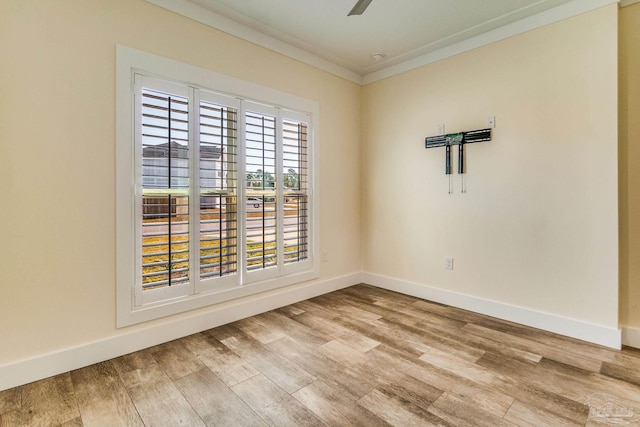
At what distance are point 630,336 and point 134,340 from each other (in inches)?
148

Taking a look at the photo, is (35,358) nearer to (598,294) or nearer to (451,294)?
(451,294)

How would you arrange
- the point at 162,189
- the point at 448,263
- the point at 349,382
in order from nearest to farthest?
the point at 349,382, the point at 162,189, the point at 448,263

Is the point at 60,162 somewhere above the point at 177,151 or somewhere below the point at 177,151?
below

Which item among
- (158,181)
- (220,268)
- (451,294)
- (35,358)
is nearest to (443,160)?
(451,294)

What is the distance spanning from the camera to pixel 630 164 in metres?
2.34

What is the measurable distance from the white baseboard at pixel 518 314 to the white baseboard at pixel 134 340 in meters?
1.26

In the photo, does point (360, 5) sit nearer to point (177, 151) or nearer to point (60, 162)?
point (177, 151)

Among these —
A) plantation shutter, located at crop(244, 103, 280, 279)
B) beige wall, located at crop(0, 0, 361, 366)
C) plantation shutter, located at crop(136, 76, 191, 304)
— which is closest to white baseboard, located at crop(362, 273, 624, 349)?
plantation shutter, located at crop(244, 103, 280, 279)

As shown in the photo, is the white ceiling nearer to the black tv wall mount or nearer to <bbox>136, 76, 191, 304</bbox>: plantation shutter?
<bbox>136, 76, 191, 304</bbox>: plantation shutter

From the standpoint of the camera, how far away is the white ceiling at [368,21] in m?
2.50

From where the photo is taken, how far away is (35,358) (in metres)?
1.91

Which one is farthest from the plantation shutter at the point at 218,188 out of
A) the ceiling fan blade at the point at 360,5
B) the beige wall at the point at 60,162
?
the ceiling fan blade at the point at 360,5

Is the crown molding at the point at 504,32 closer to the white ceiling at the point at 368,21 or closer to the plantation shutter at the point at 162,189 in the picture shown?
the white ceiling at the point at 368,21

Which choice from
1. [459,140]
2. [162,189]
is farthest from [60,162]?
[459,140]
